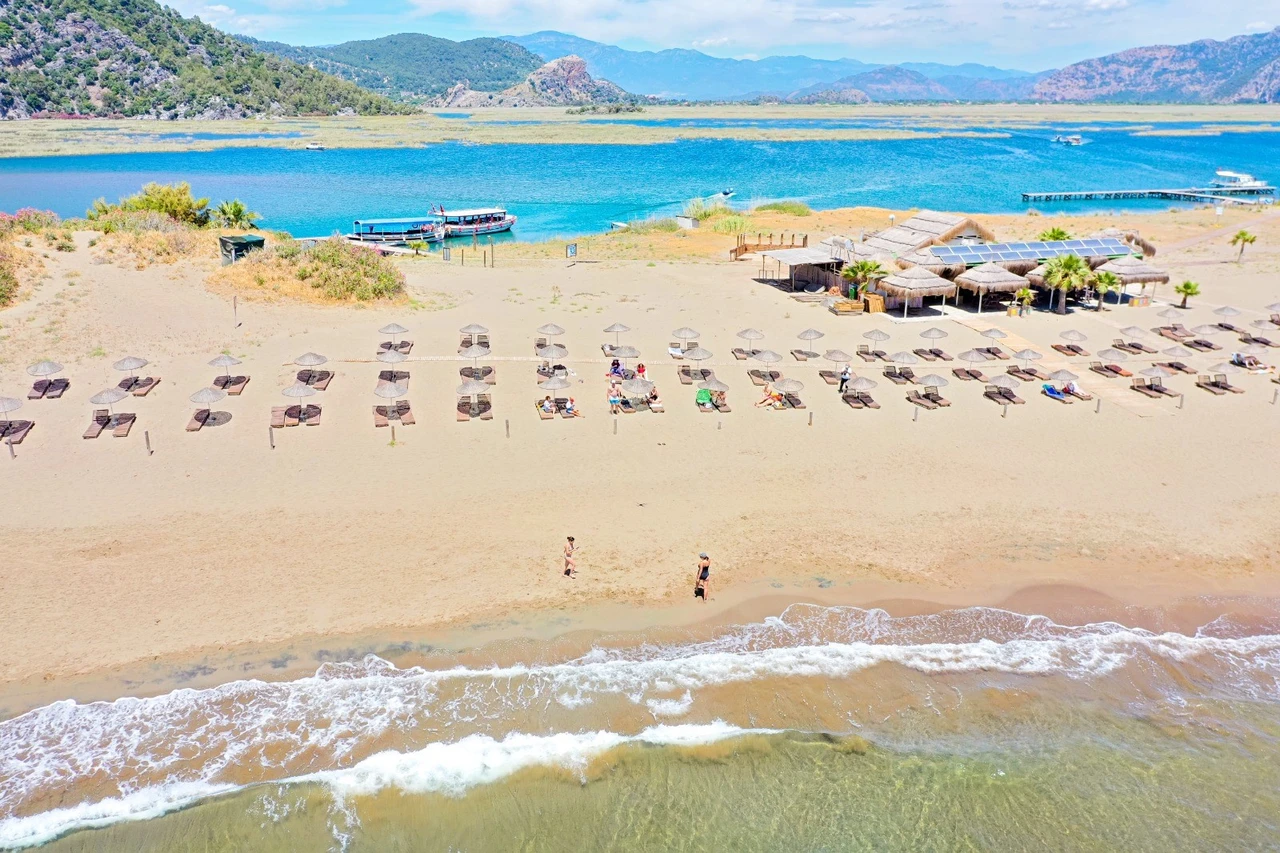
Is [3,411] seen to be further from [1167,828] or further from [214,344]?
[1167,828]

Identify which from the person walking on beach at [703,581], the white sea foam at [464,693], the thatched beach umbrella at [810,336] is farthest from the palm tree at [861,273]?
the person walking on beach at [703,581]

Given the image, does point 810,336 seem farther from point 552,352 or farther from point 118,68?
point 118,68

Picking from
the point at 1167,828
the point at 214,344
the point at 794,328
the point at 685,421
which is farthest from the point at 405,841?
the point at 794,328

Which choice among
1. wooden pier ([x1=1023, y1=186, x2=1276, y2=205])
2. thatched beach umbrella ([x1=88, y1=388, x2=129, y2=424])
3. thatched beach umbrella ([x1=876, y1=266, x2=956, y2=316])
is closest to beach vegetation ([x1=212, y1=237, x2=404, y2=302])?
thatched beach umbrella ([x1=88, y1=388, x2=129, y2=424])

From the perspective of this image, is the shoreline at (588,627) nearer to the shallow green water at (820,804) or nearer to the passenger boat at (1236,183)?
the shallow green water at (820,804)

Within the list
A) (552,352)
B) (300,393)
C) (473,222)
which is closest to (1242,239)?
(552,352)

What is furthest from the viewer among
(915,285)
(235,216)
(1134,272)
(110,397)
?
(235,216)
